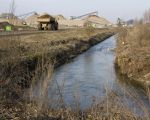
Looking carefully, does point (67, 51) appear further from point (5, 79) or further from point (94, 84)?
point (5, 79)

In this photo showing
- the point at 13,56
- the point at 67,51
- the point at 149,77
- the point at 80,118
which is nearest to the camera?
the point at 80,118

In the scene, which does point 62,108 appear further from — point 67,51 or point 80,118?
point 67,51

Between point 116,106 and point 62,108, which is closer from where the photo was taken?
point 116,106

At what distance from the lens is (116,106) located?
9773 millimetres

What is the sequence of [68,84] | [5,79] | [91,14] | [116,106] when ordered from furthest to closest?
1. [91,14]
2. [68,84]
3. [5,79]
4. [116,106]

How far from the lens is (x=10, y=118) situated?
1019cm

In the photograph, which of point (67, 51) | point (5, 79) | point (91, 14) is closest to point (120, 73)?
point (67, 51)

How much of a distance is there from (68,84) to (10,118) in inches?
478

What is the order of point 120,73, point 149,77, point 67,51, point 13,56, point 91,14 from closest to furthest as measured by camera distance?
point 13,56
point 149,77
point 120,73
point 67,51
point 91,14

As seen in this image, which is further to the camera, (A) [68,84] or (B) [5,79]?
(A) [68,84]

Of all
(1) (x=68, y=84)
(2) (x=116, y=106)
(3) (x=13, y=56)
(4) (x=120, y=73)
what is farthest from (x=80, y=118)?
(4) (x=120, y=73)

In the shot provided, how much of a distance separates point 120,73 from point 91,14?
168742 mm

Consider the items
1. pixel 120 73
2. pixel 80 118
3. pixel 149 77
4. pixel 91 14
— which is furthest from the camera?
pixel 91 14

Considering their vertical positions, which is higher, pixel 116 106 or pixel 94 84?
pixel 116 106
